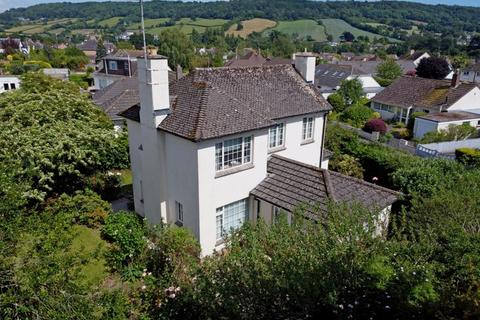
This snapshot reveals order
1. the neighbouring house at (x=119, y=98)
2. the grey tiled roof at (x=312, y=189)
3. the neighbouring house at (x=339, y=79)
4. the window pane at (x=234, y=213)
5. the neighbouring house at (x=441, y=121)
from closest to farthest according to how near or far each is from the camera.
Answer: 1. the grey tiled roof at (x=312, y=189)
2. the window pane at (x=234, y=213)
3. the neighbouring house at (x=119, y=98)
4. the neighbouring house at (x=441, y=121)
5. the neighbouring house at (x=339, y=79)

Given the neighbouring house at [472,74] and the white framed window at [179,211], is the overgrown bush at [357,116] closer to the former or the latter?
the white framed window at [179,211]

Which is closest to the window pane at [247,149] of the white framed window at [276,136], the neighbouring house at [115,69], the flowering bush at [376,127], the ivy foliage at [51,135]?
the white framed window at [276,136]

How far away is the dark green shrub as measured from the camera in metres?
16.8

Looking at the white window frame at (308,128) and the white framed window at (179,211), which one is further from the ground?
the white window frame at (308,128)

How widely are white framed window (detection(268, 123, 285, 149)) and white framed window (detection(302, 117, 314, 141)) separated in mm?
1823

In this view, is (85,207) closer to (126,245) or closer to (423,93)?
(126,245)

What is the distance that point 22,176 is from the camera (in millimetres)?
17141

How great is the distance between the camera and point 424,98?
48.0m

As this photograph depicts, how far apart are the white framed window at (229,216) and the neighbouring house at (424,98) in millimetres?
36222

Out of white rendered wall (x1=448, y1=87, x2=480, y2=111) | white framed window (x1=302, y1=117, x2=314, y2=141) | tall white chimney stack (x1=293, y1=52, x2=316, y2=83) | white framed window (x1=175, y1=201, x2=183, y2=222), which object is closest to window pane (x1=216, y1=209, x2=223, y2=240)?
white framed window (x1=175, y1=201, x2=183, y2=222)

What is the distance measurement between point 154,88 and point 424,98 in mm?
41905

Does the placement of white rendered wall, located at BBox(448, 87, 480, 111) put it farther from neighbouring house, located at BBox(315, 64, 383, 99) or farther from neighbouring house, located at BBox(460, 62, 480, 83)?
neighbouring house, located at BBox(460, 62, 480, 83)

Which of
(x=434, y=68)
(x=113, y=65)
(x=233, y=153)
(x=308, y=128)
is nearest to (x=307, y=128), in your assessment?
(x=308, y=128)

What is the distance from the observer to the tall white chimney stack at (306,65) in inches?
923
